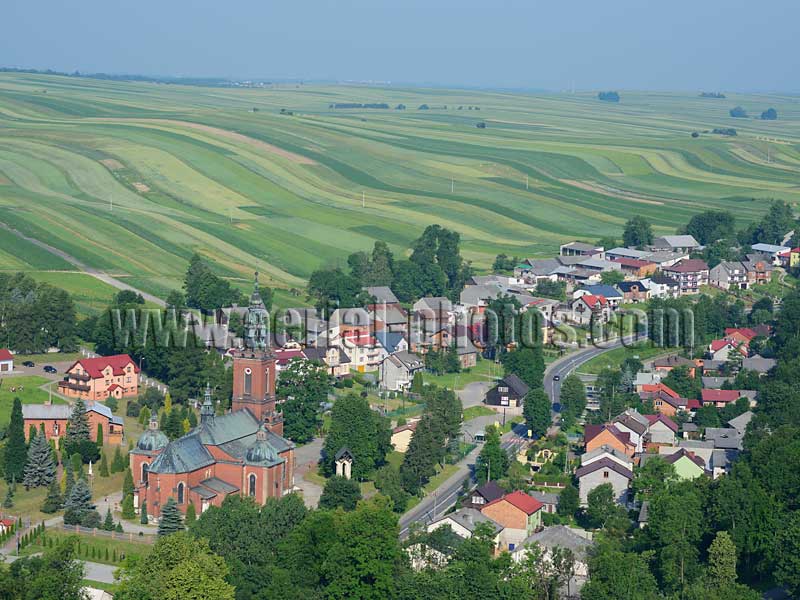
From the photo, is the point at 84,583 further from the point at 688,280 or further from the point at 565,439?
the point at 688,280

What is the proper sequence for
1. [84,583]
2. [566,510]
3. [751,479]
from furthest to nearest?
[566,510] < [751,479] < [84,583]

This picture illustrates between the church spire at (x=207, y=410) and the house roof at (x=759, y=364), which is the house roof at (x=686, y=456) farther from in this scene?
the church spire at (x=207, y=410)

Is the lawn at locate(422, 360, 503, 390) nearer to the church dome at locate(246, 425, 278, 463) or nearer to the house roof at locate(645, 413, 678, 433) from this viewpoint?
the house roof at locate(645, 413, 678, 433)

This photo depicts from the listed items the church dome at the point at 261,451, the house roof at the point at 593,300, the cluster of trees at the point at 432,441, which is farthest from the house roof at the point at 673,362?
the church dome at the point at 261,451

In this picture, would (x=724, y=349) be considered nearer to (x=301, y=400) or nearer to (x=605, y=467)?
(x=605, y=467)

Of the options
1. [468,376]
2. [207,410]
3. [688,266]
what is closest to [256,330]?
[207,410]

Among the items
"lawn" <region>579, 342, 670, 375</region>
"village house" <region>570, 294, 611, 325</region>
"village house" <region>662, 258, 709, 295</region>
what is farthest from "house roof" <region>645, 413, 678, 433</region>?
"village house" <region>662, 258, 709, 295</region>

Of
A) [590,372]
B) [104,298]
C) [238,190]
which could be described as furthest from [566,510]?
[238,190]
